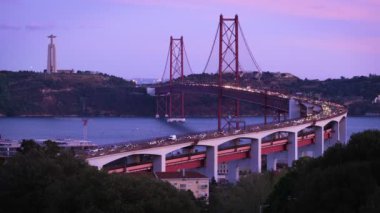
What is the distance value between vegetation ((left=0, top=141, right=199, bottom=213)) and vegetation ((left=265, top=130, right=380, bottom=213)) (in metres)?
0.86

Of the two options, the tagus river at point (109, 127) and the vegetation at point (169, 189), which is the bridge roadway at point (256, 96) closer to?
the tagus river at point (109, 127)

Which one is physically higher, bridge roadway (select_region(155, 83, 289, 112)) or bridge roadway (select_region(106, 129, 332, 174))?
bridge roadway (select_region(155, 83, 289, 112))

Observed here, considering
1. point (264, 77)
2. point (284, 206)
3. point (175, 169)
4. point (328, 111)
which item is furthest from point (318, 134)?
point (264, 77)

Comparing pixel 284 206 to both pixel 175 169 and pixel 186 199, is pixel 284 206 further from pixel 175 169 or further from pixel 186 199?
pixel 175 169

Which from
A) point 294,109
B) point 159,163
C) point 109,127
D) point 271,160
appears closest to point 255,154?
point 271,160

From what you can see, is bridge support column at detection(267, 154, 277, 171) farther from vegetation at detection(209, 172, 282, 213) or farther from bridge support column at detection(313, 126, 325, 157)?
vegetation at detection(209, 172, 282, 213)

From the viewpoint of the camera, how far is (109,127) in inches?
1358

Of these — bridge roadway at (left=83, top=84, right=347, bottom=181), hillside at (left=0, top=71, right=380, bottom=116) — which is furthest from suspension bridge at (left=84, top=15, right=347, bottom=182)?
hillside at (left=0, top=71, right=380, bottom=116)

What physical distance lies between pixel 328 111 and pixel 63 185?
49.4 feet

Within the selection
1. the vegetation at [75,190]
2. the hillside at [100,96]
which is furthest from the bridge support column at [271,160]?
the hillside at [100,96]

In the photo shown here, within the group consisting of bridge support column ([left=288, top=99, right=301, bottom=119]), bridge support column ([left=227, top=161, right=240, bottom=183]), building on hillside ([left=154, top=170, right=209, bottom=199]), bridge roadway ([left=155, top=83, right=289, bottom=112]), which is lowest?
bridge support column ([left=227, top=161, right=240, bottom=183])

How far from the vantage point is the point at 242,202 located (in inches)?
353

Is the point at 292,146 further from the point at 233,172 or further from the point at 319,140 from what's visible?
the point at 233,172

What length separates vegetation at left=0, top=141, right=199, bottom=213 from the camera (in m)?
7.00
